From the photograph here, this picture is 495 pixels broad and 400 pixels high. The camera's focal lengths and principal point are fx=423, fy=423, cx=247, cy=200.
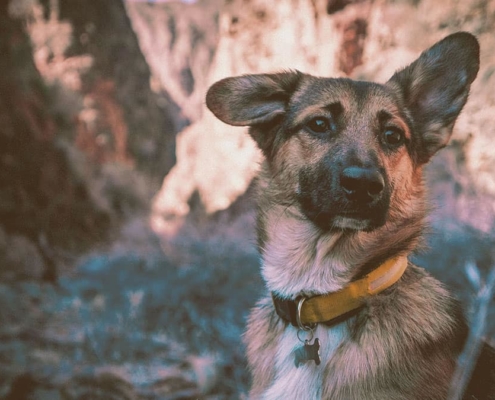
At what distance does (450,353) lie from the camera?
2.08m

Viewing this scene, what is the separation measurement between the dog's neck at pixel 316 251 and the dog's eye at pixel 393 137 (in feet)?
1.60

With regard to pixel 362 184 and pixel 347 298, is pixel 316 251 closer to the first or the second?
pixel 347 298

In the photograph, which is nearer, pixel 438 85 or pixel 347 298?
pixel 347 298

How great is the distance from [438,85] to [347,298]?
1.46 m

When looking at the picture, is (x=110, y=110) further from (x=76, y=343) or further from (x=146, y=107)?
(x=76, y=343)

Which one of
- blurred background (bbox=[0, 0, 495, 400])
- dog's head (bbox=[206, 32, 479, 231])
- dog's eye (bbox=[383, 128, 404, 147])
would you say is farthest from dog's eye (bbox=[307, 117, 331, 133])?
blurred background (bbox=[0, 0, 495, 400])

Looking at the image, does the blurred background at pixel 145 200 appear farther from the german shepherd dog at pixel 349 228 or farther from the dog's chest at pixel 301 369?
the dog's chest at pixel 301 369

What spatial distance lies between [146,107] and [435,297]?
34.4 feet

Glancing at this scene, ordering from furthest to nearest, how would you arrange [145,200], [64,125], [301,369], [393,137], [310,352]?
[145,200], [64,125], [393,137], [301,369], [310,352]

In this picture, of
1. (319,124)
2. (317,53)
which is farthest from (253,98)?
(317,53)

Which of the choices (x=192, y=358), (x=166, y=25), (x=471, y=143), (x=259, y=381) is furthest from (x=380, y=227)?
(x=166, y=25)

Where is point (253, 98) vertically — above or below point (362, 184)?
above

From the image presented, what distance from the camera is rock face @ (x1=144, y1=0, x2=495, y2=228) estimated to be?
5.34 metres

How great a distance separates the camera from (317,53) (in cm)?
720
